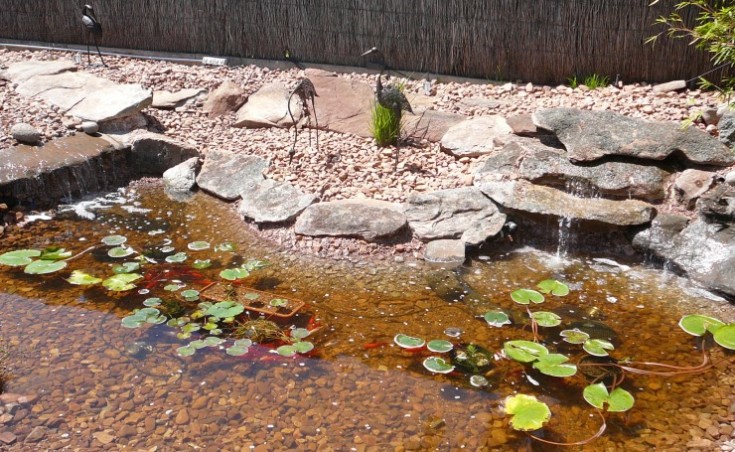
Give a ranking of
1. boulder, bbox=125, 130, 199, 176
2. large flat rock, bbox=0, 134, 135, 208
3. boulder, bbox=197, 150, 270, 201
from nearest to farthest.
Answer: large flat rock, bbox=0, 134, 135, 208 < boulder, bbox=197, 150, 270, 201 < boulder, bbox=125, 130, 199, 176

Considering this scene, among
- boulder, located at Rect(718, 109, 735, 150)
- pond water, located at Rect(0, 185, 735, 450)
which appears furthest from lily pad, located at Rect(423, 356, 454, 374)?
boulder, located at Rect(718, 109, 735, 150)

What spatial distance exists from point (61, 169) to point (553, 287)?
3428 mm

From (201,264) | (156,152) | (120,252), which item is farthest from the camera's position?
(156,152)

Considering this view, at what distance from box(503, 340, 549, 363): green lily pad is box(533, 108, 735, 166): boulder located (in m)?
1.69

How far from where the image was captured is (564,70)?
5594mm

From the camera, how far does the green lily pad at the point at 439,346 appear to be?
10.0 feet

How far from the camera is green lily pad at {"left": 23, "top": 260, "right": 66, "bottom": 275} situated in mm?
3652

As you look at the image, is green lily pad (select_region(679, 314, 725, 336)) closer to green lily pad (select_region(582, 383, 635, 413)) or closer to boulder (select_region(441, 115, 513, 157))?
green lily pad (select_region(582, 383, 635, 413))

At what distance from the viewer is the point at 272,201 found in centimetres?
443

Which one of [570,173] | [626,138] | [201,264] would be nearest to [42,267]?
[201,264]

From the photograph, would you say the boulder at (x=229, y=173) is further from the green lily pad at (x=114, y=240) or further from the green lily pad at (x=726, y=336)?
the green lily pad at (x=726, y=336)

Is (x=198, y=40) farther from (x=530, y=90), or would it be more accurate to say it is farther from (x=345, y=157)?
(x=530, y=90)

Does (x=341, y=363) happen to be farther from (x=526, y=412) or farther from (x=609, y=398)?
(x=609, y=398)

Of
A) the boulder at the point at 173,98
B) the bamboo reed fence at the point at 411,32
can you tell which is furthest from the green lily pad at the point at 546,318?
the boulder at the point at 173,98
